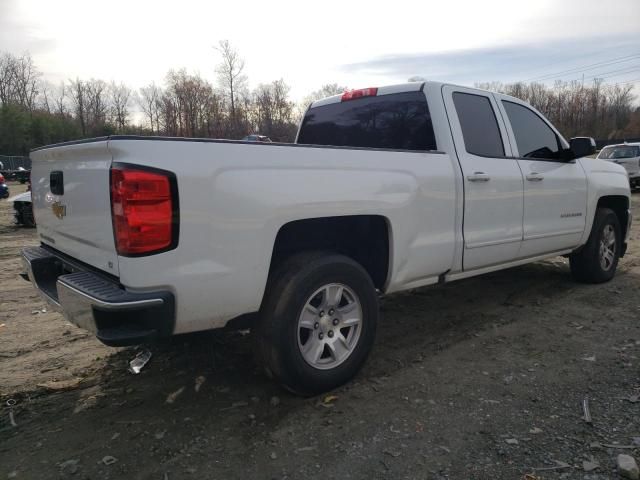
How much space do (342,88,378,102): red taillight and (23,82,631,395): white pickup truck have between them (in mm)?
20

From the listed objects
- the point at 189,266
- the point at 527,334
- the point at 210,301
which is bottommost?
the point at 527,334

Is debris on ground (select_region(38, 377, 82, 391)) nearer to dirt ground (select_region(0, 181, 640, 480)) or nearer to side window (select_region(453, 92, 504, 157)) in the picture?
dirt ground (select_region(0, 181, 640, 480))

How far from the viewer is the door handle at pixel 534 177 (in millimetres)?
4512

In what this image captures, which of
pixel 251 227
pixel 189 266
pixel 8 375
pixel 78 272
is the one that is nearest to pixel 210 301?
pixel 189 266

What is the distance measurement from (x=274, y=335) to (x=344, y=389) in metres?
0.76

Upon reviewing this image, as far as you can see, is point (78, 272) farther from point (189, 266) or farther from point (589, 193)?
point (589, 193)

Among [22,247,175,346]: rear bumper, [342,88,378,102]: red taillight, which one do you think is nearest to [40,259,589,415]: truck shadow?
[22,247,175,346]: rear bumper

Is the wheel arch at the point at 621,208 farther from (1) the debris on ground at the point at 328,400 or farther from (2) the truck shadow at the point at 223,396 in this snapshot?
(1) the debris on ground at the point at 328,400

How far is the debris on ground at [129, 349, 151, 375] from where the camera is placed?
11.9ft

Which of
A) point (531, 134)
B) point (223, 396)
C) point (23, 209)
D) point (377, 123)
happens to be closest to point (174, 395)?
point (223, 396)

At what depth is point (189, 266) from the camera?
2.51 m

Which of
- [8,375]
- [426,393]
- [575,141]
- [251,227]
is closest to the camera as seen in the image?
[251,227]

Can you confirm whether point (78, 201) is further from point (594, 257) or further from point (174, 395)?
Answer: point (594, 257)

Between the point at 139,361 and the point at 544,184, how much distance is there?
3.88 m
